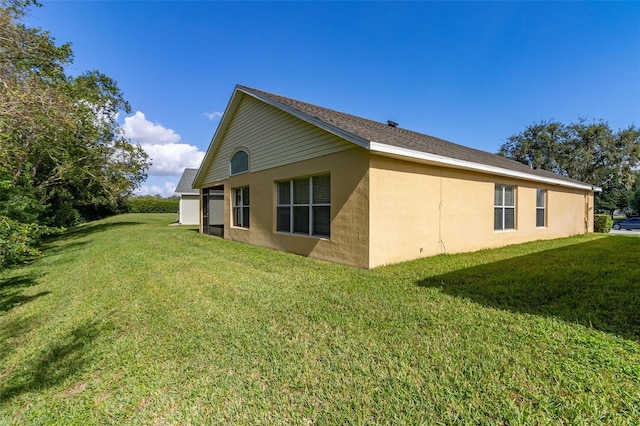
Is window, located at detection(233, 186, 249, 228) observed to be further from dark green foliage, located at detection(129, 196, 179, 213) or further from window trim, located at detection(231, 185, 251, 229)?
dark green foliage, located at detection(129, 196, 179, 213)

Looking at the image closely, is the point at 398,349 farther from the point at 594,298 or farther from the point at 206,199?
the point at 206,199

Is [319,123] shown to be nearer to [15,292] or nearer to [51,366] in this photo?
[51,366]

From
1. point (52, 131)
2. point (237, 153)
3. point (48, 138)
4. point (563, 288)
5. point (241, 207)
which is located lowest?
point (563, 288)

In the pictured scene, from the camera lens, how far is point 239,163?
11.9 meters

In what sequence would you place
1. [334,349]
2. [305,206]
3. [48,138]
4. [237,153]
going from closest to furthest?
1. [334,349]
2. [305,206]
3. [237,153]
4. [48,138]

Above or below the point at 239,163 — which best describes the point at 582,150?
above

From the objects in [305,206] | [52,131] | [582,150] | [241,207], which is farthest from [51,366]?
[582,150]

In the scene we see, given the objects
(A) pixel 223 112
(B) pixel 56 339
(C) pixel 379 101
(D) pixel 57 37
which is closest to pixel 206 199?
(A) pixel 223 112

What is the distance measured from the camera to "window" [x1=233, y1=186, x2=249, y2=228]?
38.3 feet

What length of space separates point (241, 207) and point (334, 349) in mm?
9857

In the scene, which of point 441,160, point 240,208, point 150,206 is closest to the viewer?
point 441,160

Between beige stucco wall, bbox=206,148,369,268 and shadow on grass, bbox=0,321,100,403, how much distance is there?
4.89m

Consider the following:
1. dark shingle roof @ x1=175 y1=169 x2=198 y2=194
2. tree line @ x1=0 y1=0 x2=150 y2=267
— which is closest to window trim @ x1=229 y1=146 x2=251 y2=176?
tree line @ x1=0 y1=0 x2=150 y2=267

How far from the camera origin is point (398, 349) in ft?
9.61
